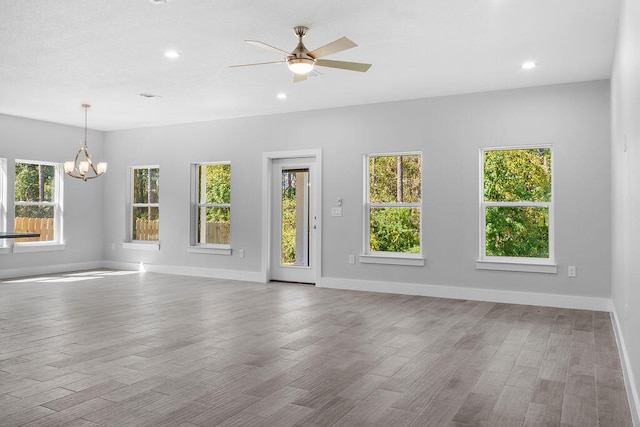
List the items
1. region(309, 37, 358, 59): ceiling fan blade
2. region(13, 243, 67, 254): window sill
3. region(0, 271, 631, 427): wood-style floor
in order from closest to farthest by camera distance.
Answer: region(0, 271, 631, 427): wood-style floor, region(309, 37, 358, 59): ceiling fan blade, region(13, 243, 67, 254): window sill

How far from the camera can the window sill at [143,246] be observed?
8.80 m

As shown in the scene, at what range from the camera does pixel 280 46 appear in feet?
15.0

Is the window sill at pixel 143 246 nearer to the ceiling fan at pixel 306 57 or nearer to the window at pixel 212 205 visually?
the window at pixel 212 205

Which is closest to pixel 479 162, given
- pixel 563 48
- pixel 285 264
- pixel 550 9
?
pixel 563 48

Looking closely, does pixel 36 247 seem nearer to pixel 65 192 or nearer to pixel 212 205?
pixel 65 192

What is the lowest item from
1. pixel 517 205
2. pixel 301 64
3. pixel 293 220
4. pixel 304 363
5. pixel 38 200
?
pixel 304 363

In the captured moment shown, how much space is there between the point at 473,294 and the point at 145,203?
239 inches

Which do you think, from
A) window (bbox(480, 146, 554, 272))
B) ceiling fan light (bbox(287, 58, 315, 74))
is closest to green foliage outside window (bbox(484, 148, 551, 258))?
window (bbox(480, 146, 554, 272))

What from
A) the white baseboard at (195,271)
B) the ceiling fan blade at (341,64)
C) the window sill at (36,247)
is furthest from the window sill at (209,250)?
the ceiling fan blade at (341,64)

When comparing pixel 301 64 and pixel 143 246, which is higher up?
pixel 301 64

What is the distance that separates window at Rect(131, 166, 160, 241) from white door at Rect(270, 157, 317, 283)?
98.0 inches

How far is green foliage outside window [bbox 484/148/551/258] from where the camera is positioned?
593cm

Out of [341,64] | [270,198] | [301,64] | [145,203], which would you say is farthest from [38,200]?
[341,64]

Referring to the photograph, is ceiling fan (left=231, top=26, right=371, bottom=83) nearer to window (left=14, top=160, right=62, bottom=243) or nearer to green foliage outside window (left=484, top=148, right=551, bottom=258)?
green foliage outside window (left=484, top=148, right=551, bottom=258)
